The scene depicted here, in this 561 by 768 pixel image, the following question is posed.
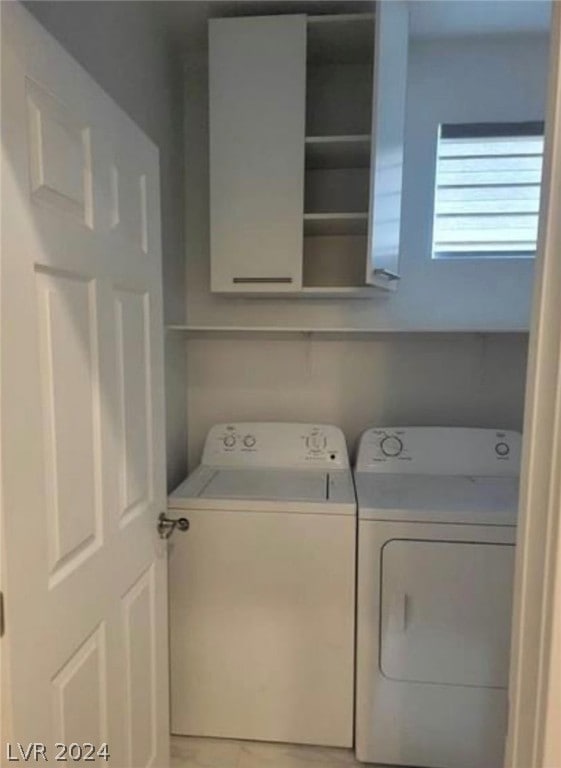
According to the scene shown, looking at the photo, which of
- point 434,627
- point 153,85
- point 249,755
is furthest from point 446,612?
point 153,85

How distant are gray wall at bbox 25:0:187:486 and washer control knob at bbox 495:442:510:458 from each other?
52.5 inches

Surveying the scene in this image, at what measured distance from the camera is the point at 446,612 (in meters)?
1.73

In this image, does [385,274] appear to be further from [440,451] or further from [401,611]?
[401,611]

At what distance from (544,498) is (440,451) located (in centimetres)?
156

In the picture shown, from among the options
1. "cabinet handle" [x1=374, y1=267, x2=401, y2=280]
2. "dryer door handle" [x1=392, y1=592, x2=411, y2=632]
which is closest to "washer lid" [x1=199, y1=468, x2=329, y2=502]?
"dryer door handle" [x1=392, y1=592, x2=411, y2=632]

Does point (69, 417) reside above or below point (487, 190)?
below

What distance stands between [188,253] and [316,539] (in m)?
1.37

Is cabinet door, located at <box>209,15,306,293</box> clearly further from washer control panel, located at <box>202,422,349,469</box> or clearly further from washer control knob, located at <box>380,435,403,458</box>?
washer control knob, located at <box>380,435,403,458</box>

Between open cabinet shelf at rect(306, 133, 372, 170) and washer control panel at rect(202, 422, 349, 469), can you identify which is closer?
open cabinet shelf at rect(306, 133, 372, 170)

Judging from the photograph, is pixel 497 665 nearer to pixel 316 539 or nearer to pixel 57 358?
pixel 316 539

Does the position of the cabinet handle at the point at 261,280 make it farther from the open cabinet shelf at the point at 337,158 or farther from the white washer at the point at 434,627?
the white washer at the point at 434,627

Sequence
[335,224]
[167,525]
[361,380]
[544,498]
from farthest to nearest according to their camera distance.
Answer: [361,380], [335,224], [167,525], [544,498]

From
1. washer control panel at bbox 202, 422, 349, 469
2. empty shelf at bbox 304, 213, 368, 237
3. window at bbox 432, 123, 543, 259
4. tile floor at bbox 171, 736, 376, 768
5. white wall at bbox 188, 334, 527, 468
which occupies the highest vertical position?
window at bbox 432, 123, 543, 259

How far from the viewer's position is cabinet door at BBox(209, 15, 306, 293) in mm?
1867
